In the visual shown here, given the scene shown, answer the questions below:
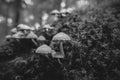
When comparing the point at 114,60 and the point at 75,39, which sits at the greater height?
the point at 75,39

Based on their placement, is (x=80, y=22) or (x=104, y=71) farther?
(x=80, y=22)

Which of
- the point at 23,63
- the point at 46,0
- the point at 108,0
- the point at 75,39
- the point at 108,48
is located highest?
the point at 46,0

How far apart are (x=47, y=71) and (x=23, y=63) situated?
1108 millimetres

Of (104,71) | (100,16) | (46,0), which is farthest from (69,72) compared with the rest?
(46,0)

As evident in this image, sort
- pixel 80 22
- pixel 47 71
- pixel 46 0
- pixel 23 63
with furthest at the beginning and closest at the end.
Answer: pixel 46 0, pixel 80 22, pixel 23 63, pixel 47 71

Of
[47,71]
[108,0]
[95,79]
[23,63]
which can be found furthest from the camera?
[108,0]

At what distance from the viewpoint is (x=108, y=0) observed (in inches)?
274

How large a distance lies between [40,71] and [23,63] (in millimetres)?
849

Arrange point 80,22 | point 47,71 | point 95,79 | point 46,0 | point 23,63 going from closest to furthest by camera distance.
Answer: point 95,79, point 47,71, point 23,63, point 80,22, point 46,0

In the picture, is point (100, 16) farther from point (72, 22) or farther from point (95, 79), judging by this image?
point (95, 79)

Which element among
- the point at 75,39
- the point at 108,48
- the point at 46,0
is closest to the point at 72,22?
the point at 75,39

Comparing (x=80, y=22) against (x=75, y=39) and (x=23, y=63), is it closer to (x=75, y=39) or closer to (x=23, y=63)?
(x=75, y=39)

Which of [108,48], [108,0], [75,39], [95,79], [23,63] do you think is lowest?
[95,79]

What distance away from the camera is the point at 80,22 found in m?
6.02
